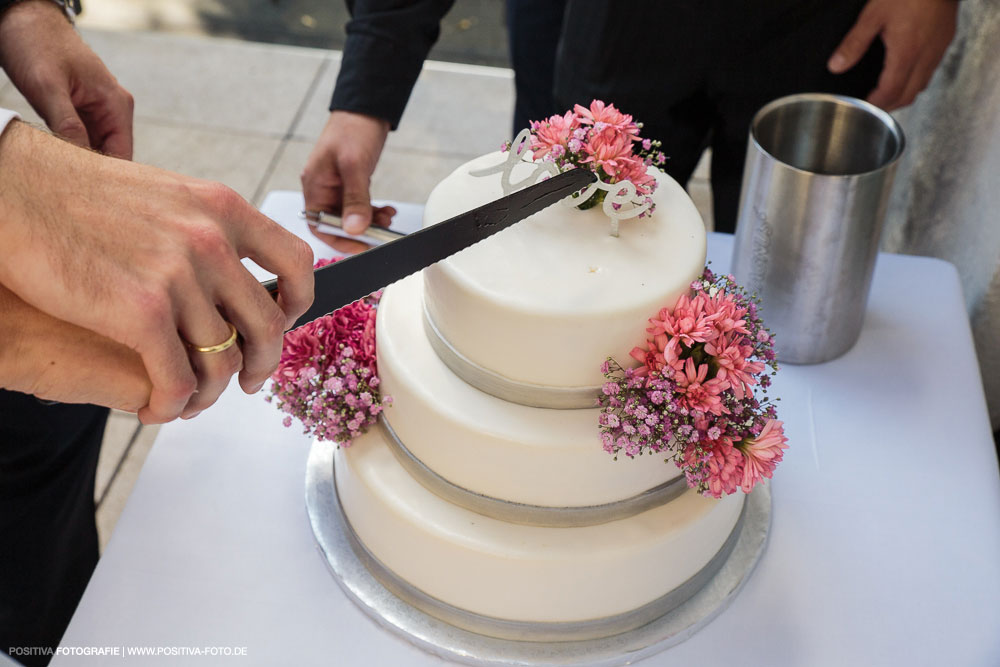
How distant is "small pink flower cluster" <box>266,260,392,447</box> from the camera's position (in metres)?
0.91

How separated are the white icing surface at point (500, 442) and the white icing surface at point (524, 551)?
4 centimetres

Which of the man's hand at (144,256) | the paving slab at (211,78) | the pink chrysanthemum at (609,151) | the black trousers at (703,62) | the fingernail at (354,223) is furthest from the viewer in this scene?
the paving slab at (211,78)

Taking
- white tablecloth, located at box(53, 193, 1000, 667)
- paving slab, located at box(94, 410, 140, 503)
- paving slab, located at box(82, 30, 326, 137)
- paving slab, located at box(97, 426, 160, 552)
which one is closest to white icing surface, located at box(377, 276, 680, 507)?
white tablecloth, located at box(53, 193, 1000, 667)

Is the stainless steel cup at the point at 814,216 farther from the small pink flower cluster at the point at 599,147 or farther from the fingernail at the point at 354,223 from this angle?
the fingernail at the point at 354,223

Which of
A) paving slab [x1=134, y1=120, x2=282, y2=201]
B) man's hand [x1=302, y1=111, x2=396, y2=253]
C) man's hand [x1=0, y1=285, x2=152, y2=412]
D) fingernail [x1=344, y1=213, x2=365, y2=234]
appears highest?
man's hand [x1=0, y1=285, x2=152, y2=412]

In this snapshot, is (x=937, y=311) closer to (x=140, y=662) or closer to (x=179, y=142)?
(x=140, y=662)

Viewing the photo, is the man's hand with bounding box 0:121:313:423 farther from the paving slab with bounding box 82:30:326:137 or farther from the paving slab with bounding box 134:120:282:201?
the paving slab with bounding box 82:30:326:137

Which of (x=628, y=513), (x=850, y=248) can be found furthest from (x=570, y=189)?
(x=850, y=248)

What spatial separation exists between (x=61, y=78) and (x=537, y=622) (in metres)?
0.85

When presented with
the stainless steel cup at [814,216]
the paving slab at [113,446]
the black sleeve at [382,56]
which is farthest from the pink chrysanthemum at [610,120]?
the paving slab at [113,446]

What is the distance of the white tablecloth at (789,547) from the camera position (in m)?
0.91

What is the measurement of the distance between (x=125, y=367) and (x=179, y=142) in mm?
2245

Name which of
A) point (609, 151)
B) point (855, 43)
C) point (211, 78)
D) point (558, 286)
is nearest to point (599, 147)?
point (609, 151)

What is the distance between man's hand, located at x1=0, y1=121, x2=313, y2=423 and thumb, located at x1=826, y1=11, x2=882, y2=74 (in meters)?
1.01
